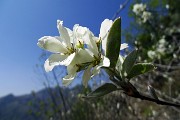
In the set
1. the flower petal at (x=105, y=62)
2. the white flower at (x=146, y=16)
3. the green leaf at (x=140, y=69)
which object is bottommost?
the green leaf at (x=140, y=69)

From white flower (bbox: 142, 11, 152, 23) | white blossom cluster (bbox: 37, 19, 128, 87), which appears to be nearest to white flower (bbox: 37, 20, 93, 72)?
white blossom cluster (bbox: 37, 19, 128, 87)

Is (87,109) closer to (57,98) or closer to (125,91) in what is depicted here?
(57,98)

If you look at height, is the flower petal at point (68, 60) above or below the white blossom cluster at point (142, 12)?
below

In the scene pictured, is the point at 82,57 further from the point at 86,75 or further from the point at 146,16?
the point at 146,16

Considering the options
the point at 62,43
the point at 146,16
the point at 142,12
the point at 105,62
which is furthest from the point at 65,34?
the point at 142,12

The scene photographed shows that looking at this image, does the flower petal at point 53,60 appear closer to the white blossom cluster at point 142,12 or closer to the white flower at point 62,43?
the white flower at point 62,43

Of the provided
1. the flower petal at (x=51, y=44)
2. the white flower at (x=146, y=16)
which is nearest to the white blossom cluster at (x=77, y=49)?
the flower petal at (x=51, y=44)

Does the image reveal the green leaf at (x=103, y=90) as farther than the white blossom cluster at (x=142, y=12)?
No

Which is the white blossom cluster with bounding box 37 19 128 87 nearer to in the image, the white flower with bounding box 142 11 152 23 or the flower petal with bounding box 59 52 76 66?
the flower petal with bounding box 59 52 76 66
